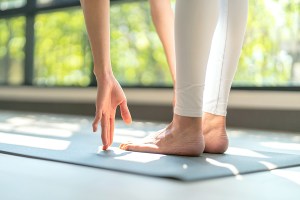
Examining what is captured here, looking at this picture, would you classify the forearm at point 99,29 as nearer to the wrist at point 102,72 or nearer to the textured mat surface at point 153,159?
the wrist at point 102,72

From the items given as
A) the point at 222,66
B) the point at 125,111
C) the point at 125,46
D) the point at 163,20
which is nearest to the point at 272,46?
the point at 125,46

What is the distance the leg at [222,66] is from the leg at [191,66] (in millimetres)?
153

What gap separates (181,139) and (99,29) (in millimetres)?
474

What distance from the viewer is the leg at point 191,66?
64.2 inches

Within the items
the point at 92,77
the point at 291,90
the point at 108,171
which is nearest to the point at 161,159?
the point at 108,171

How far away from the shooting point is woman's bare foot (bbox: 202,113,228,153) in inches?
72.7

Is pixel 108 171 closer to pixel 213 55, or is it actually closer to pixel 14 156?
pixel 14 156

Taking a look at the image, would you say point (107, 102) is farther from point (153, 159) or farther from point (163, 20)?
point (163, 20)

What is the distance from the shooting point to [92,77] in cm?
490

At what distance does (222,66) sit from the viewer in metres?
1.83

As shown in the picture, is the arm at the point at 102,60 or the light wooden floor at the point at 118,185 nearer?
the light wooden floor at the point at 118,185

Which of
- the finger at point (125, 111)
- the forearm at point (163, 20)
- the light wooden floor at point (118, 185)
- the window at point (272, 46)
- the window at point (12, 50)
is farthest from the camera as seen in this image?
the window at point (12, 50)

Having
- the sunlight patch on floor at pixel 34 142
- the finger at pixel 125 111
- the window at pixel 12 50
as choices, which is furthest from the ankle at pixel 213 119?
the window at pixel 12 50

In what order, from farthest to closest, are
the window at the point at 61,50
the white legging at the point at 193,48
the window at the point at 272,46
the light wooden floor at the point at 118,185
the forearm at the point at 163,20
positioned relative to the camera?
the window at the point at 61,50 < the window at the point at 272,46 < the forearm at the point at 163,20 < the white legging at the point at 193,48 < the light wooden floor at the point at 118,185
